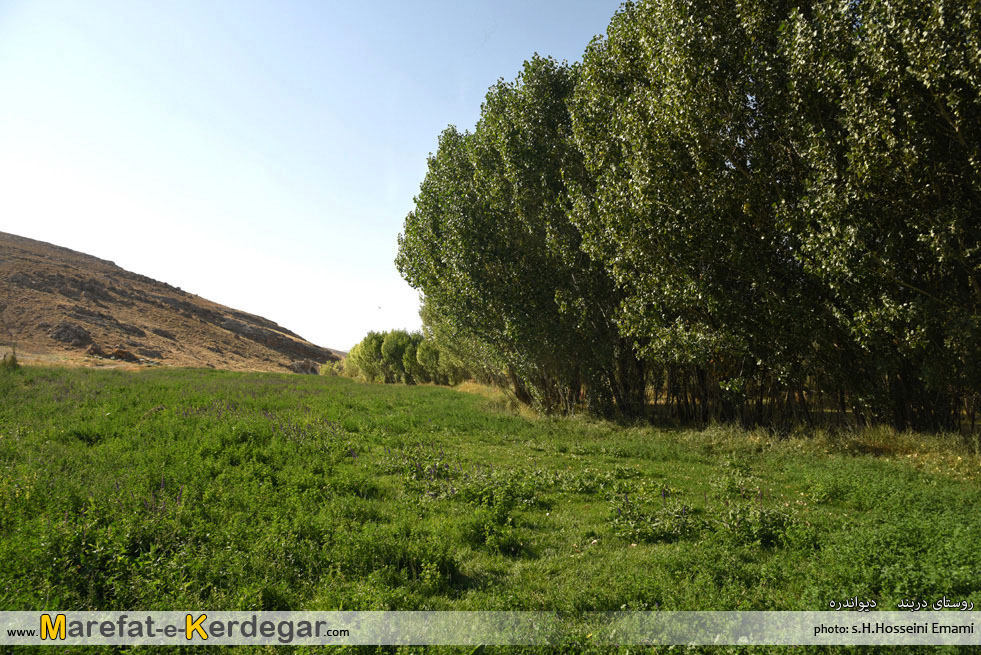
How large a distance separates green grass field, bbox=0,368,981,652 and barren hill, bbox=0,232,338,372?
44.3 m

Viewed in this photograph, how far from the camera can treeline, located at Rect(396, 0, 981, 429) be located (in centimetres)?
914

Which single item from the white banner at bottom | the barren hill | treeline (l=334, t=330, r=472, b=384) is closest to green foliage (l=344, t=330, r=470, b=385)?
treeline (l=334, t=330, r=472, b=384)

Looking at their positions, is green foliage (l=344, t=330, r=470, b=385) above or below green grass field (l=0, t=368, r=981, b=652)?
above

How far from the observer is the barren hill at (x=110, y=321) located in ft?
189

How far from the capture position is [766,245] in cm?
1234

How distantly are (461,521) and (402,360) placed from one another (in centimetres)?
4770

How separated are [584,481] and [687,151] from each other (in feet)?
30.0

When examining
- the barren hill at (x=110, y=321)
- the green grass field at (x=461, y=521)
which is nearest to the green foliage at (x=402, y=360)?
the barren hill at (x=110, y=321)

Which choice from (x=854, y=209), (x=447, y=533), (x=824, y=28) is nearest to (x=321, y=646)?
(x=447, y=533)

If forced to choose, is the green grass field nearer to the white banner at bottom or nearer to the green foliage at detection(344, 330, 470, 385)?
the white banner at bottom

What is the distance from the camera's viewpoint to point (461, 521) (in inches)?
266

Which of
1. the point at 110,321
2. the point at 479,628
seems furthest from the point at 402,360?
the point at 110,321

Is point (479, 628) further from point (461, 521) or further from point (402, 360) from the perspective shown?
point (402, 360)

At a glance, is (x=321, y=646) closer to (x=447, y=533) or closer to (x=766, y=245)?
(x=447, y=533)
